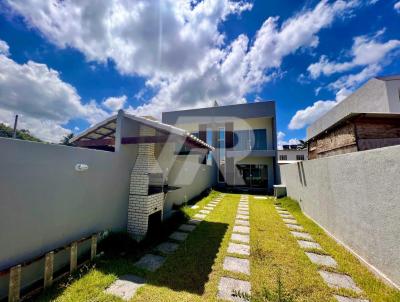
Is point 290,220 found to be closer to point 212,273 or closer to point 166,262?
point 212,273

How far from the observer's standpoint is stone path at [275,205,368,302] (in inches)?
122

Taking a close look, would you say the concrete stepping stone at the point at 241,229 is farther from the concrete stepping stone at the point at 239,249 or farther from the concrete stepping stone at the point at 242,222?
the concrete stepping stone at the point at 239,249

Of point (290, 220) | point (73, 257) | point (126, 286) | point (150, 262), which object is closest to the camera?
point (126, 286)

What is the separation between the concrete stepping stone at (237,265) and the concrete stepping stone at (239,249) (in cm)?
35

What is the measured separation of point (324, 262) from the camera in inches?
156

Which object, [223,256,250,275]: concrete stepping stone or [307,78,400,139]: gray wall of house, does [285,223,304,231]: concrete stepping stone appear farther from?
[307,78,400,139]: gray wall of house

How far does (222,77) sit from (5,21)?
9840mm

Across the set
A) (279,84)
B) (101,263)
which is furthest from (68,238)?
(279,84)

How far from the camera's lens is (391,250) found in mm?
2963

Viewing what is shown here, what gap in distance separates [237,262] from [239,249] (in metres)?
0.71

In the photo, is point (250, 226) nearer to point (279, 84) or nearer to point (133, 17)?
point (133, 17)

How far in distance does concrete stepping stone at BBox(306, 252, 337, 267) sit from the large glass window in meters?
13.6

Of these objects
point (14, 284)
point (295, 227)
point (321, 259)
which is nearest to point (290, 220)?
point (295, 227)

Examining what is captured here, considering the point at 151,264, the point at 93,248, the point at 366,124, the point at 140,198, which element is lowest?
the point at 151,264
